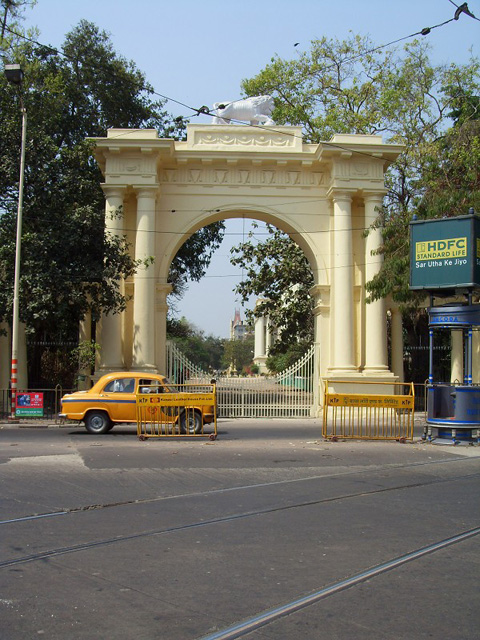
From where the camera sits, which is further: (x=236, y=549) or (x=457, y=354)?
(x=457, y=354)

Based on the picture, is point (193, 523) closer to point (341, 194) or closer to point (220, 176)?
point (341, 194)

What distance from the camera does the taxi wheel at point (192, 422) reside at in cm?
1752

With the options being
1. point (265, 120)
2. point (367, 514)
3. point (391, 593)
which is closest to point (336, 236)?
point (265, 120)

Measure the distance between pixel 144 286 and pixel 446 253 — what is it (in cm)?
1092

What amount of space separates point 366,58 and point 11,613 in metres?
33.6

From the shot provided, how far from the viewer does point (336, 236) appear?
2491cm

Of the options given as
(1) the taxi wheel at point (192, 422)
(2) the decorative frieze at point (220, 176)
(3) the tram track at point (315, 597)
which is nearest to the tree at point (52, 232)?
(2) the decorative frieze at point (220, 176)

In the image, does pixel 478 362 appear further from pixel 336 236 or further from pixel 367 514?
pixel 367 514

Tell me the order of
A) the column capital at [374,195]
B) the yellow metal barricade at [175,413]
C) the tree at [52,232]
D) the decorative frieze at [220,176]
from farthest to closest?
the decorative frieze at [220,176]
the column capital at [374,195]
the tree at [52,232]
the yellow metal barricade at [175,413]

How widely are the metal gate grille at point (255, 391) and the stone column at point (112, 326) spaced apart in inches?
73.6

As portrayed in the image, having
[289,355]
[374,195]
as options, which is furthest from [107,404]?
[289,355]

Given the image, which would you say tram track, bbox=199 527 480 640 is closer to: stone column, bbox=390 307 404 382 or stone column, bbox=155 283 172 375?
stone column, bbox=155 283 172 375

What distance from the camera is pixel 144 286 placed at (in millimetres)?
24234

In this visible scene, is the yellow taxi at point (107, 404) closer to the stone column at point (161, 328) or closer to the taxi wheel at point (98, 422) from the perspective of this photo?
the taxi wheel at point (98, 422)
